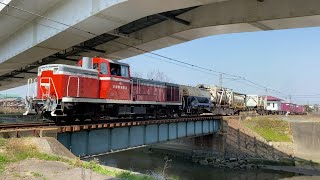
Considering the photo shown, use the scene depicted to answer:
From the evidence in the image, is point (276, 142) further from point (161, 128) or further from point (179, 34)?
point (179, 34)

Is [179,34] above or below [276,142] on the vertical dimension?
above

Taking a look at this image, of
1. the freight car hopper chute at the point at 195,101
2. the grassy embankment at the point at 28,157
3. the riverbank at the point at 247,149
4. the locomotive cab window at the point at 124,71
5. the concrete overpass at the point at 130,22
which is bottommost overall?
the riverbank at the point at 247,149

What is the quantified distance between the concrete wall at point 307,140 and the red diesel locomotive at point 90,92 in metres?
23.5

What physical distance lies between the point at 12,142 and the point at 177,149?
32.4 meters

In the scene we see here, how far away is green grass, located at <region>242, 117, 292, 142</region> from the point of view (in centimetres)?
4225


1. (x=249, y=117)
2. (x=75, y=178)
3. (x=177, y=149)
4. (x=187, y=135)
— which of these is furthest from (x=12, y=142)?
(x=249, y=117)

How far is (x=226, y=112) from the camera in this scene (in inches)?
1837

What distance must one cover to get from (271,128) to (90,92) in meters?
32.2

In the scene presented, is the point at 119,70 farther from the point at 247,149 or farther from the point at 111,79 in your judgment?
the point at 247,149

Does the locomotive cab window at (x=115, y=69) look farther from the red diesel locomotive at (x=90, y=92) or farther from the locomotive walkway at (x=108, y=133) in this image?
the locomotive walkway at (x=108, y=133)

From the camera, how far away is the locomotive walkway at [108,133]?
14454 mm

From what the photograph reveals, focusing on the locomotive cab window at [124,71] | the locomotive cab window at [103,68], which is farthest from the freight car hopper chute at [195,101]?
the locomotive cab window at [103,68]

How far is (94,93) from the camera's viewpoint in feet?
61.7

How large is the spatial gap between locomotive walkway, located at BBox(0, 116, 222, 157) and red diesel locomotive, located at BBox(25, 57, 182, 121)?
101 centimetres
